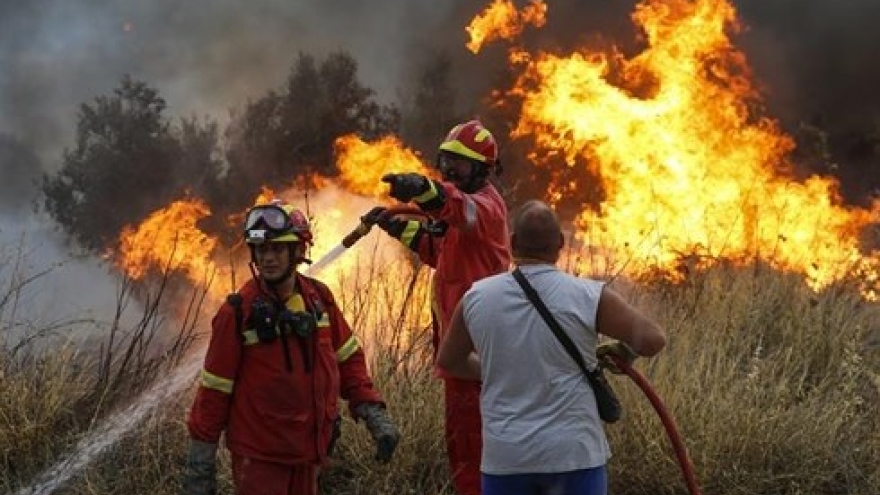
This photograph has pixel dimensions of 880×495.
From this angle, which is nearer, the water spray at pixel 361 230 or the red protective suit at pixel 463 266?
the red protective suit at pixel 463 266

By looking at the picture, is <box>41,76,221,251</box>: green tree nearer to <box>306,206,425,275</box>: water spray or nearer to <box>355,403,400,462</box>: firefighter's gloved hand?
<box>306,206,425,275</box>: water spray

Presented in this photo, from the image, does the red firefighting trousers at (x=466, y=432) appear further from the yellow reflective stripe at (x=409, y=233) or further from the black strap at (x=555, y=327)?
the black strap at (x=555, y=327)

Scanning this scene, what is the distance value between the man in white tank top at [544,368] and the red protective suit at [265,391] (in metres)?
0.73

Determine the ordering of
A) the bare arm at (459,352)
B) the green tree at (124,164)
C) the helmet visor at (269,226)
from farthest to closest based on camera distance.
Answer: the green tree at (124,164)
the helmet visor at (269,226)
the bare arm at (459,352)

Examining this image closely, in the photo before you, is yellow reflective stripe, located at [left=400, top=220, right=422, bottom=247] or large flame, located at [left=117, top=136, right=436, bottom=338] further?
large flame, located at [left=117, top=136, right=436, bottom=338]

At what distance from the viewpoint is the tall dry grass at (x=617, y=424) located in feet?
16.6

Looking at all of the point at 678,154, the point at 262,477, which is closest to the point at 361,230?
the point at 262,477

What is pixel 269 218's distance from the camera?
147 inches

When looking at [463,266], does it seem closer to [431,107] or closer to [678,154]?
[678,154]

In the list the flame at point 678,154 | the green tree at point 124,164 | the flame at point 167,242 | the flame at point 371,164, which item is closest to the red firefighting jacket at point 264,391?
the flame at point 167,242

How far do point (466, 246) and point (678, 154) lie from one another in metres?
6.03

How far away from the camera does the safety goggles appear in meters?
3.71

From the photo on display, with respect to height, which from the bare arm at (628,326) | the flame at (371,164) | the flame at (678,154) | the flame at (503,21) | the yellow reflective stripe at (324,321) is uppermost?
the flame at (503,21)

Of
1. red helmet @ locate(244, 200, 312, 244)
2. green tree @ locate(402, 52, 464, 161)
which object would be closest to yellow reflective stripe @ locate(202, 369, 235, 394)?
red helmet @ locate(244, 200, 312, 244)
